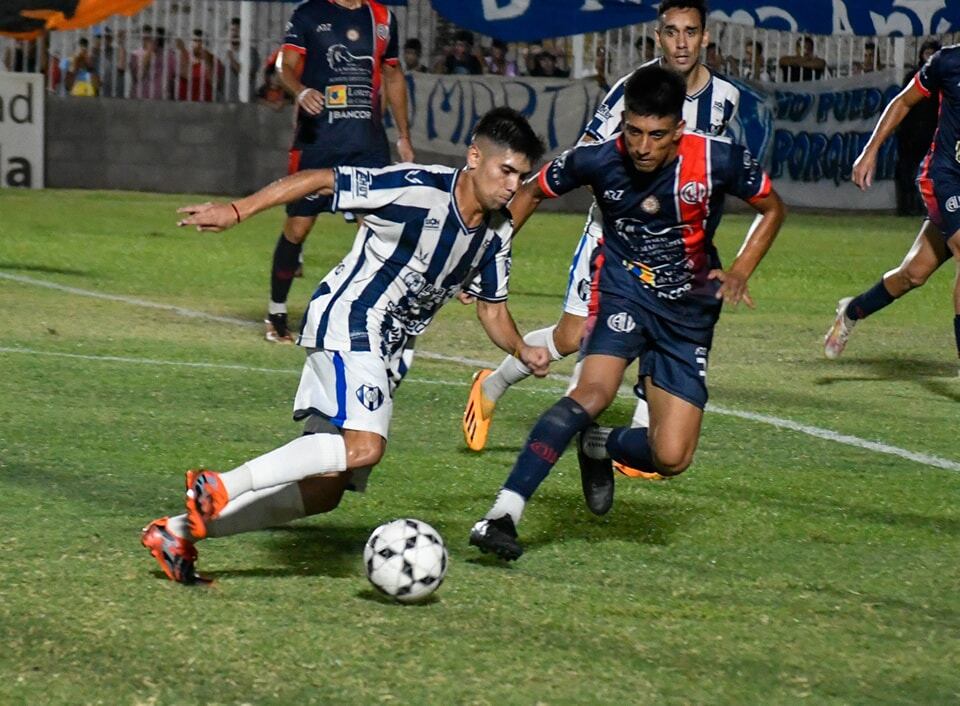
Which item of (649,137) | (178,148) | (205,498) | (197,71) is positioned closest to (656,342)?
(649,137)

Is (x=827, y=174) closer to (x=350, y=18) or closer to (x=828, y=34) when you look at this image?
(x=828, y=34)

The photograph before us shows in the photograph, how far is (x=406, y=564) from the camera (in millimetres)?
4664

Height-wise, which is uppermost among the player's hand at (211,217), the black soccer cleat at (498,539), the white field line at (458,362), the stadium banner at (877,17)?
the stadium banner at (877,17)

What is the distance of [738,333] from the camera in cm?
1126

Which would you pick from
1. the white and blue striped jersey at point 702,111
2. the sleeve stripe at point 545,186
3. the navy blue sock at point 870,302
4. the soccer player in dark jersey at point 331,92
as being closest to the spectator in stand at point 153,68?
the soccer player in dark jersey at point 331,92

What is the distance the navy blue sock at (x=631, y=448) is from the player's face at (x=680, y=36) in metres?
1.78

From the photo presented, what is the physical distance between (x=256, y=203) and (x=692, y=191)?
1507 mm

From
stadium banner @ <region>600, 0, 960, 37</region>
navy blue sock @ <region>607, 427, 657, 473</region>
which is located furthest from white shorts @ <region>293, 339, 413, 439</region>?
stadium banner @ <region>600, 0, 960, 37</region>

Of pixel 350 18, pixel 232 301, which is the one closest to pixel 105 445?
pixel 350 18

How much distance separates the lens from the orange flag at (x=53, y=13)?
19.2m

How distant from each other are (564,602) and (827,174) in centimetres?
1849

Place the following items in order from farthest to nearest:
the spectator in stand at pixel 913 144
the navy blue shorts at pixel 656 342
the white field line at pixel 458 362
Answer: the spectator in stand at pixel 913 144, the white field line at pixel 458 362, the navy blue shorts at pixel 656 342

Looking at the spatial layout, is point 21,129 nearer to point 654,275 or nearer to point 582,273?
point 582,273

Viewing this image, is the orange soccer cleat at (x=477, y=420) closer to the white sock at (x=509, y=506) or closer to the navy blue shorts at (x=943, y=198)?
the white sock at (x=509, y=506)
